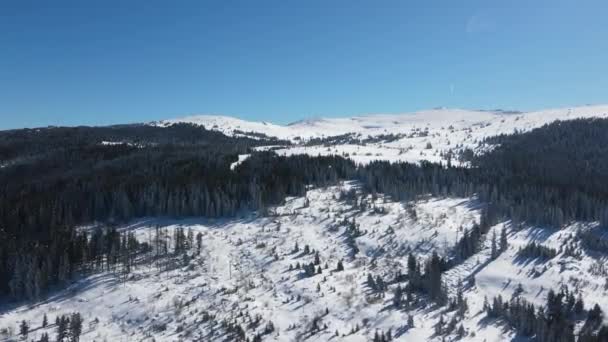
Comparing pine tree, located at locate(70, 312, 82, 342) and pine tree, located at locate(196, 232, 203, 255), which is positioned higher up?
pine tree, located at locate(196, 232, 203, 255)

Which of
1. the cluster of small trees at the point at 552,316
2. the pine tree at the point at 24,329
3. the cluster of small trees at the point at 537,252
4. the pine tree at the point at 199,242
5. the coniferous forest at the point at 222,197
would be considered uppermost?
the coniferous forest at the point at 222,197

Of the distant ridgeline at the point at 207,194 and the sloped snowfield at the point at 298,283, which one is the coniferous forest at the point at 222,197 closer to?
the distant ridgeline at the point at 207,194

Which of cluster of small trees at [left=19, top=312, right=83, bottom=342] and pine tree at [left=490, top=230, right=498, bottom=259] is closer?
cluster of small trees at [left=19, top=312, right=83, bottom=342]

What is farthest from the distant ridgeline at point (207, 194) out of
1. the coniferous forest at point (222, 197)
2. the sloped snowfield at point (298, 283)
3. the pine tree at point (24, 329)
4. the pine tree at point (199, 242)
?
the pine tree at point (199, 242)

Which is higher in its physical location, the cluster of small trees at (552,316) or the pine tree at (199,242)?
the pine tree at (199,242)

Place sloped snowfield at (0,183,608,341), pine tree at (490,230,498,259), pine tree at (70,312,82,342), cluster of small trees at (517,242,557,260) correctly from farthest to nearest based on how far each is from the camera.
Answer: pine tree at (490,230,498,259), cluster of small trees at (517,242,557,260), sloped snowfield at (0,183,608,341), pine tree at (70,312,82,342)

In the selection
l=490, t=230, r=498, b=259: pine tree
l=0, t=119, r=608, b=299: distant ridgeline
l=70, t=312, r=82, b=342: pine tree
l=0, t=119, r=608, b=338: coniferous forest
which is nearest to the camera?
l=70, t=312, r=82, b=342: pine tree

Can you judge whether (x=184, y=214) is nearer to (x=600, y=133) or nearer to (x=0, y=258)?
(x=0, y=258)

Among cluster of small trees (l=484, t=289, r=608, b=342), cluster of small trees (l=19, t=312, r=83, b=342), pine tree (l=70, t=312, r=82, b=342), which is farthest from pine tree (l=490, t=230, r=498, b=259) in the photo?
cluster of small trees (l=19, t=312, r=83, b=342)

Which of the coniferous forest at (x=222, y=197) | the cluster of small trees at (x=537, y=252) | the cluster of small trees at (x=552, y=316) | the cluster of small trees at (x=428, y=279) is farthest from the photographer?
the cluster of small trees at (x=537, y=252)

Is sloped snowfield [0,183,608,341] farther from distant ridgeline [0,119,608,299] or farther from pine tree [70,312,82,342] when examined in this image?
distant ridgeline [0,119,608,299]
